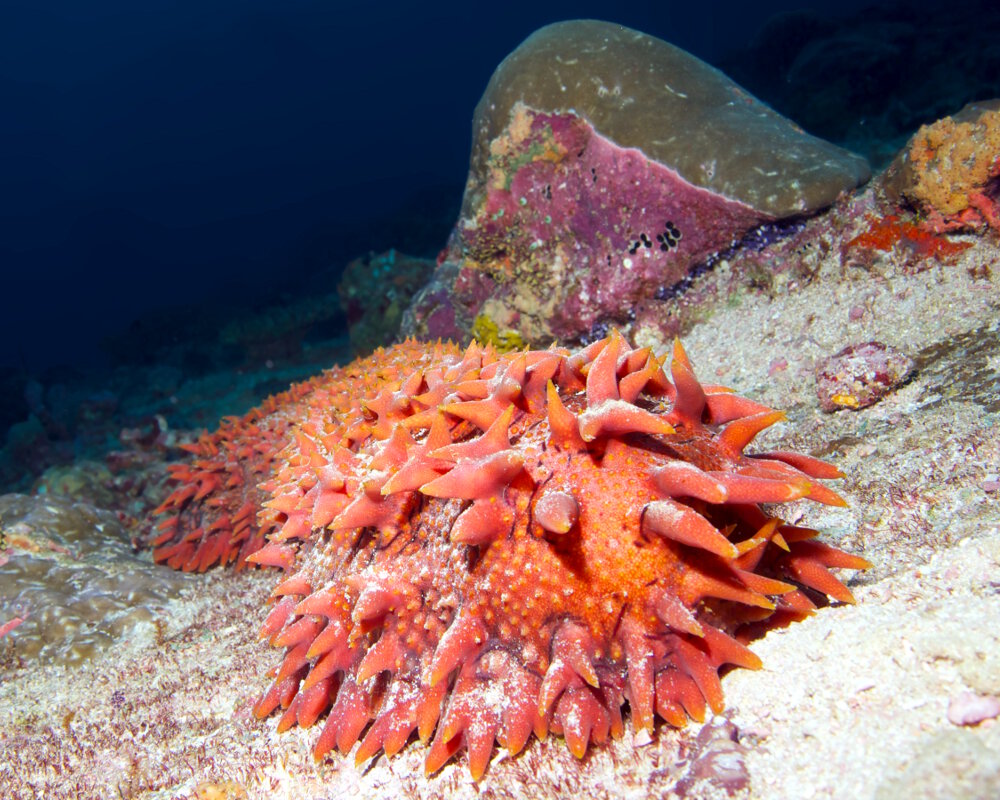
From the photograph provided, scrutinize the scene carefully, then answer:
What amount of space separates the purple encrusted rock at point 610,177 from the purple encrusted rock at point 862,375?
159 centimetres

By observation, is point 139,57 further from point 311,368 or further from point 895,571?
point 895,571

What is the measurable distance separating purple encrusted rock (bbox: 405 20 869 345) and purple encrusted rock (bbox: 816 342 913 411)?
1591 millimetres

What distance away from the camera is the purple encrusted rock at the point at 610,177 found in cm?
438

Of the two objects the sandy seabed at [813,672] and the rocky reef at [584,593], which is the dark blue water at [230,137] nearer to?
the rocky reef at [584,593]

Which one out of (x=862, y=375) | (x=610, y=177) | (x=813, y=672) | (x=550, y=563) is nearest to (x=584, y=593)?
(x=550, y=563)

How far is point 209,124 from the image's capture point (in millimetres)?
70438

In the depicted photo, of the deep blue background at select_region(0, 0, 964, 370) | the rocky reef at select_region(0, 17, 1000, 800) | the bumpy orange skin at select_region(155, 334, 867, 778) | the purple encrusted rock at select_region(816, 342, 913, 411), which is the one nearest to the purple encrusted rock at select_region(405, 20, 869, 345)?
the rocky reef at select_region(0, 17, 1000, 800)

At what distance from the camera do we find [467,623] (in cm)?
169

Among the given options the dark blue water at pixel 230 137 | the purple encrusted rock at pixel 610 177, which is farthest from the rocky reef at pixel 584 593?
the dark blue water at pixel 230 137

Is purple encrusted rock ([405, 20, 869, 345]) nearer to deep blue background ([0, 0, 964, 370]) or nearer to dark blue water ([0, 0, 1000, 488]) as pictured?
dark blue water ([0, 0, 1000, 488])

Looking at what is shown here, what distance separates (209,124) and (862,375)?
85378mm

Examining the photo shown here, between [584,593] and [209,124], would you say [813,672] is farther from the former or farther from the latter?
[209,124]

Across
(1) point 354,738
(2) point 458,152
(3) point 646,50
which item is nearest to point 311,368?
(3) point 646,50

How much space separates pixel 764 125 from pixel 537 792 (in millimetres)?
5034
